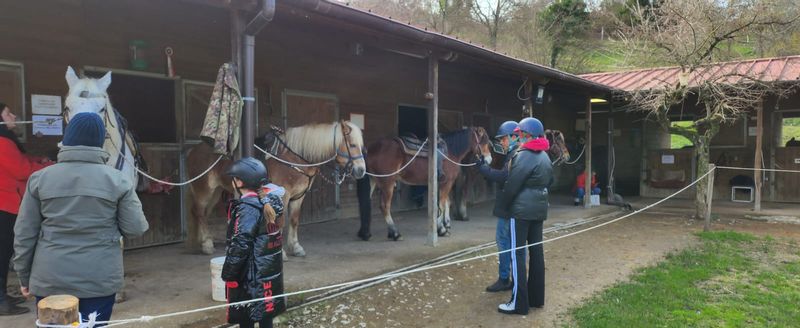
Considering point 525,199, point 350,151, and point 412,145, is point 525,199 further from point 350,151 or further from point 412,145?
point 412,145

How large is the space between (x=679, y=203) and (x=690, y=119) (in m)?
2.81

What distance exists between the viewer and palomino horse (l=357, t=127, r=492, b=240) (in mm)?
6559

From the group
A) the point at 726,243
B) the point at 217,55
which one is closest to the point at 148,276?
the point at 217,55

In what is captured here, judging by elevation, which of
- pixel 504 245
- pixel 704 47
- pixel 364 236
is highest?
pixel 704 47

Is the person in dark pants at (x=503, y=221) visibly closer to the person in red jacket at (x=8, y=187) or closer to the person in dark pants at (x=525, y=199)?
the person in dark pants at (x=525, y=199)

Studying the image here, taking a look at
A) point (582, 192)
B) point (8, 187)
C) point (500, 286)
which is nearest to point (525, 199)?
point (500, 286)

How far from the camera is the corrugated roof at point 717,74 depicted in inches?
352

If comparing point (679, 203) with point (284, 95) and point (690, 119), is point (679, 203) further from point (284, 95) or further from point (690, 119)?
point (284, 95)

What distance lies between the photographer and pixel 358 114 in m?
8.12

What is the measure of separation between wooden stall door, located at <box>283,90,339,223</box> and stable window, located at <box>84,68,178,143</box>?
5.41 feet

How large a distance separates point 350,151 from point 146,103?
2492 mm

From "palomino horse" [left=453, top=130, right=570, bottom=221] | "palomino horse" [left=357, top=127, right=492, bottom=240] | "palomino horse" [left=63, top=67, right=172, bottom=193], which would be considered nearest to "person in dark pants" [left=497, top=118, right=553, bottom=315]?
"palomino horse" [left=357, top=127, right=492, bottom=240]

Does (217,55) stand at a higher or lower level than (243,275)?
higher

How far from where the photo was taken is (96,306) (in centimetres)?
219
